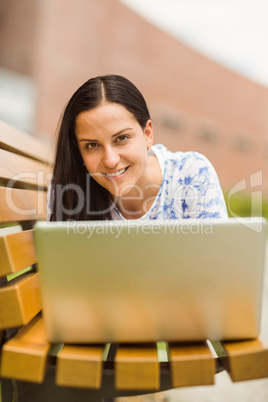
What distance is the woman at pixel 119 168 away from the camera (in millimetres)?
1418

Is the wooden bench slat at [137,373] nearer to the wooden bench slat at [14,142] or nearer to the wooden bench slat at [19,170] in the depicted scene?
the wooden bench slat at [19,170]

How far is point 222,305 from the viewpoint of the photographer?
35.4 inches

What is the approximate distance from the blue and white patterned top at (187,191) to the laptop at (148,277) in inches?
24.4

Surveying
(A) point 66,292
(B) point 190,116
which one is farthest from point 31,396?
(B) point 190,116

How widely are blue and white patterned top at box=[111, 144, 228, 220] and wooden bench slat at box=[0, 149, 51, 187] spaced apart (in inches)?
16.4

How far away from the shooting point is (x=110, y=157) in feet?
4.56

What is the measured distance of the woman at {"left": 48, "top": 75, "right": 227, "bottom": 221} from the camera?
142cm

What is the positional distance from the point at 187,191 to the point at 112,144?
0.41 metres

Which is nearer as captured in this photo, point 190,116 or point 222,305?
point 222,305

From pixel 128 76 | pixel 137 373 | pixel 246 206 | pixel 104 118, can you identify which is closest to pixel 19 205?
pixel 104 118

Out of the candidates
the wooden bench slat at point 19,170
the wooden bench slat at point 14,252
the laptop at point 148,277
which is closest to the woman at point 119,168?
the wooden bench slat at point 19,170

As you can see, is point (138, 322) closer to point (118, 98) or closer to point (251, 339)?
point (251, 339)

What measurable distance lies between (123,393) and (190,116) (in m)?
15.1

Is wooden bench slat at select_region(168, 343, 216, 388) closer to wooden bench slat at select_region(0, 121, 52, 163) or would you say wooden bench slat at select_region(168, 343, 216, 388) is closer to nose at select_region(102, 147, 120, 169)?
nose at select_region(102, 147, 120, 169)
